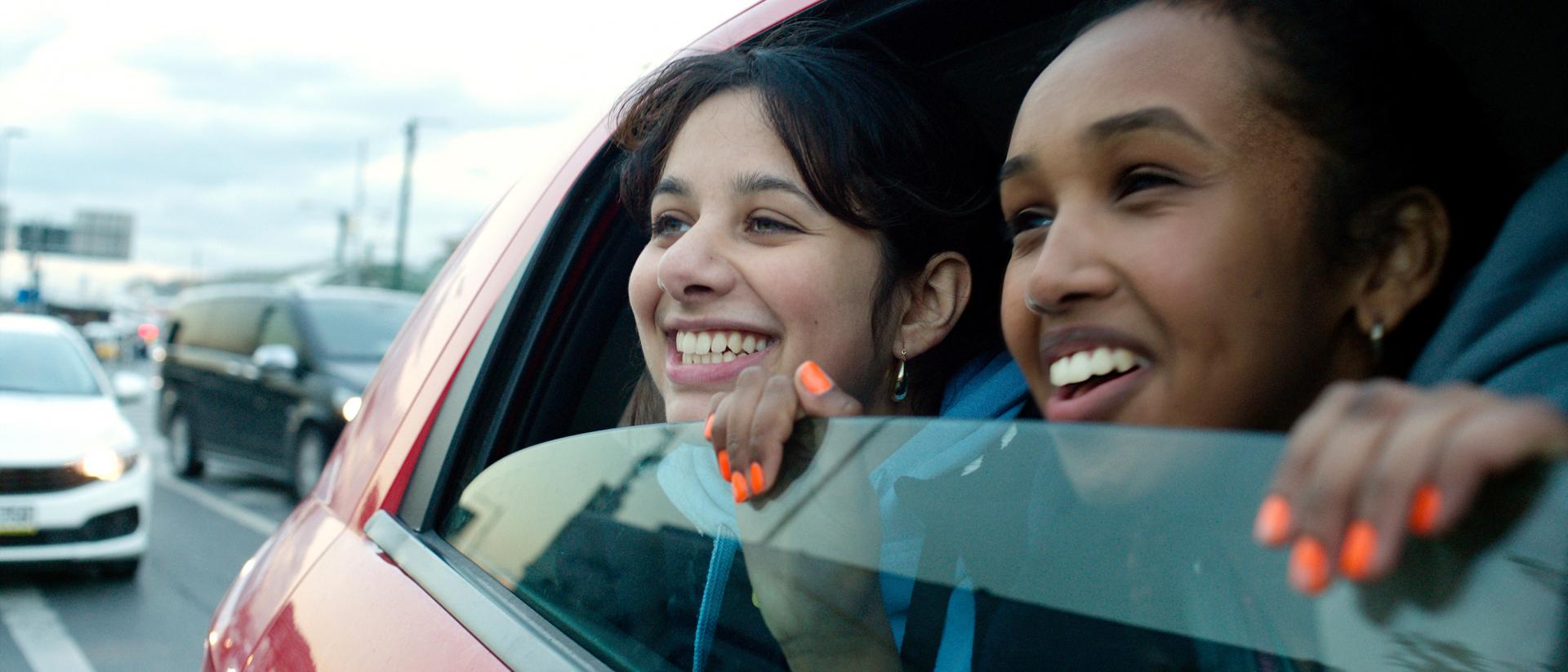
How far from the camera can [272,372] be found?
1007cm

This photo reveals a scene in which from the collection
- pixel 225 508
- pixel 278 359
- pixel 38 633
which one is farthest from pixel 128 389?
pixel 38 633

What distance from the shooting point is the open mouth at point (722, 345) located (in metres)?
1.59

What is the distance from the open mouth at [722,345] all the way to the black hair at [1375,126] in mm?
693

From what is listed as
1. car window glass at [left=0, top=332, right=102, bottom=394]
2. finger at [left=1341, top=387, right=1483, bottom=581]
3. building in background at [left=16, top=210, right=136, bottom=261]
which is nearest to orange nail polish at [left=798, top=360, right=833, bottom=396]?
finger at [left=1341, top=387, right=1483, bottom=581]

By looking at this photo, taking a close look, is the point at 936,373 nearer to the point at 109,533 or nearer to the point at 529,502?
the point at 529,502

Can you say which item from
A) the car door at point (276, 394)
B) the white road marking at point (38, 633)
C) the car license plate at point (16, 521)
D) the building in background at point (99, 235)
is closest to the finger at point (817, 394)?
the white road marking at point (38, 633)

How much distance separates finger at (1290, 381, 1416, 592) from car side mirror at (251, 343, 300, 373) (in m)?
10.0

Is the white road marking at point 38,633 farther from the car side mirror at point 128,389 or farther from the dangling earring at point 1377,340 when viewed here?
the dangling earring at point 1377,340

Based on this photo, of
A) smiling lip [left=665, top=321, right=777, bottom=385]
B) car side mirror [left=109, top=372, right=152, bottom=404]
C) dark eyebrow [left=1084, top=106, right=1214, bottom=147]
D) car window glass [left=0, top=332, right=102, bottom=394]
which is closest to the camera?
dark eyebrow [left=1084, top=106, right=1214, bottom=147]

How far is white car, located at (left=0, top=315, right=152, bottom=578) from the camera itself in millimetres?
6336

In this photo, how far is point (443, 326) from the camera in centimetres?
196

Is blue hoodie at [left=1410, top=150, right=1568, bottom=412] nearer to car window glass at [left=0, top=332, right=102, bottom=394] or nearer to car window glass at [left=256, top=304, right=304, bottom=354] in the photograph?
car window glass at [left=0, top=332, right=102, bottom=394]

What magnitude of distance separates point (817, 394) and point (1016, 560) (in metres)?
0.23

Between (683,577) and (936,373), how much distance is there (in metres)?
0.70
